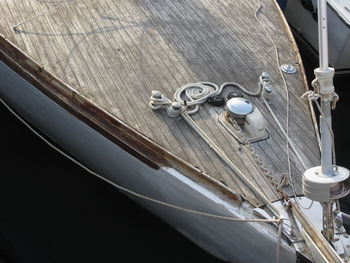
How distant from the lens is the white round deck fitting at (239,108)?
6387 mm

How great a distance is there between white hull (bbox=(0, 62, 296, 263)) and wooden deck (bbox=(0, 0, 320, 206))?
12.9 inches

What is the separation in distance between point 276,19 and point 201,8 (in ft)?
4.50

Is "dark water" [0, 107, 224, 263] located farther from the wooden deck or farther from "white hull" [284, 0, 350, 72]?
"white hull" [284, 0, 350, 72]

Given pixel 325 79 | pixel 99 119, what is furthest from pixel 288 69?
pixel 325 79

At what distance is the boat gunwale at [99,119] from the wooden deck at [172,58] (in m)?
0.13

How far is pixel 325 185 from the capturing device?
15.0 ft

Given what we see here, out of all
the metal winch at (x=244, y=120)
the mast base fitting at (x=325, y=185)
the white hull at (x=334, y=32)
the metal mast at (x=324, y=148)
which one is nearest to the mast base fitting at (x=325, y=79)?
the metal mast at (x=324, y=148)

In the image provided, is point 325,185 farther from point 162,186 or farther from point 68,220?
point 68,220

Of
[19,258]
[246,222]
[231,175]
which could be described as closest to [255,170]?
[231,175]

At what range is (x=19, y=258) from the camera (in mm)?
7172

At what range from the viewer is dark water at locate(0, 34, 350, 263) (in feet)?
23.7

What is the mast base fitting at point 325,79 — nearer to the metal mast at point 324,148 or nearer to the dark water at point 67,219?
the metal mast at point 324,148

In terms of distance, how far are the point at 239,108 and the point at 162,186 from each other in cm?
144

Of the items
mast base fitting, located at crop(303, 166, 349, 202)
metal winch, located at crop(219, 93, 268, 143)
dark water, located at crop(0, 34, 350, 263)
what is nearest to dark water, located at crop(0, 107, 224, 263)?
dark water, located at crop(0, 34, 350, 263)
